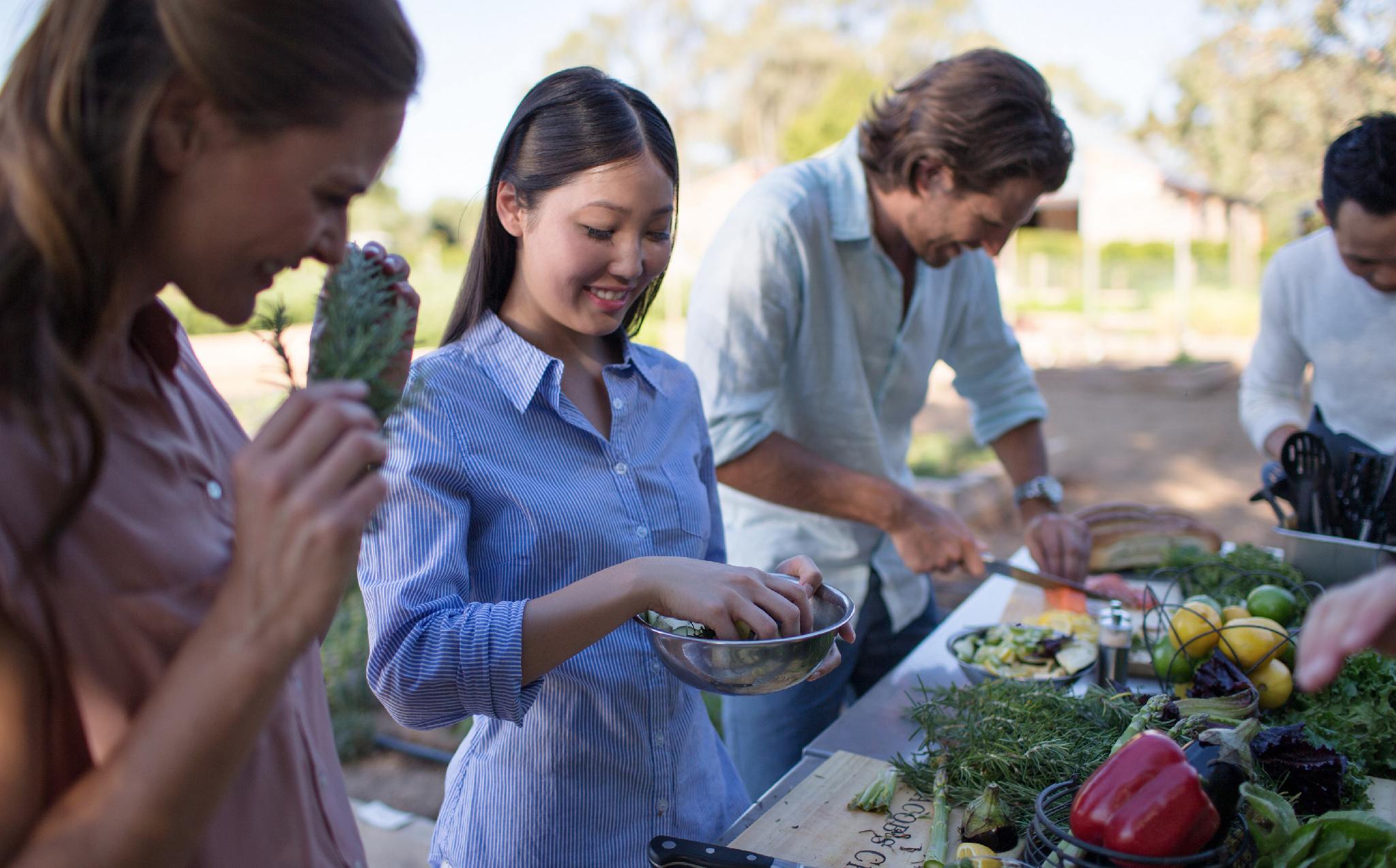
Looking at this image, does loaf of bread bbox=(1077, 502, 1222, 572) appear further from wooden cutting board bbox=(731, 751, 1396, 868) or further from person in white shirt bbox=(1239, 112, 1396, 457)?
wooden cutting board bbox=(731, 751, 1396, 868)

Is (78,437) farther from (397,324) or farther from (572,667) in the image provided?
(572,667)

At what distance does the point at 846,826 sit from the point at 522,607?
729 mm

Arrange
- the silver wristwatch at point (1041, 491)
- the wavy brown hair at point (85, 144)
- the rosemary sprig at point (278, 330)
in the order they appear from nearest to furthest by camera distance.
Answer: the wavy brown hair at point (85, 144)
the rosemary sprig at point (278, 330)
the silver wristwatch at point (1041, 491)

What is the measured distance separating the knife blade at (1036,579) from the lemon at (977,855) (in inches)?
54.3

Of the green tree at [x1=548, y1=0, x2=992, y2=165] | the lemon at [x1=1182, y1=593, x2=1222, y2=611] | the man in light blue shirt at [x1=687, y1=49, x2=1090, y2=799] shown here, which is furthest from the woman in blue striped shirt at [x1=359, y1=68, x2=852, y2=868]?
the green tree at [x1=548, y1=0, x2=992, y2=165]

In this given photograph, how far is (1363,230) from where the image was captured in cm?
312

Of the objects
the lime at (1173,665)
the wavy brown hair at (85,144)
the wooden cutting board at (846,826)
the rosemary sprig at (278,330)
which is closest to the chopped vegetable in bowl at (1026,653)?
the lime at (1173,665)

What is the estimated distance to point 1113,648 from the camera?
249cm

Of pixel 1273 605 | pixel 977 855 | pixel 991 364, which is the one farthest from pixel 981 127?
pixel 977 855

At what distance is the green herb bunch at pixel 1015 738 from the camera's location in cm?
180

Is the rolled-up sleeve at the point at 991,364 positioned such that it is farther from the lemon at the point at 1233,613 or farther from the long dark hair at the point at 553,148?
the long dark hair at the point at 553,148

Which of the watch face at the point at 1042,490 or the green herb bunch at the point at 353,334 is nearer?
the green herb bunch at the point at 353,334

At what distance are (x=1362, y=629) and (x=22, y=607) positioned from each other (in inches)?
54.4

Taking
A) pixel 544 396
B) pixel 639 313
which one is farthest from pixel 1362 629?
pixel 639 313
